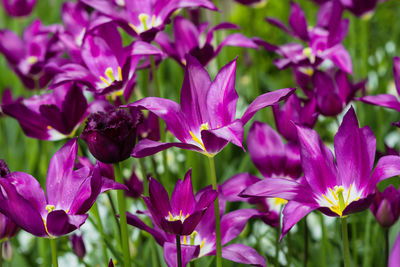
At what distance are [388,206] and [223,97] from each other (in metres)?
0.30

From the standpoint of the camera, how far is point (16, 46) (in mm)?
1489

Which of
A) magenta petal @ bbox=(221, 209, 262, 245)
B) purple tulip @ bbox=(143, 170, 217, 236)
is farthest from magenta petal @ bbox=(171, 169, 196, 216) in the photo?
magenta petal @ bbox=(221, 209, 262, 245)

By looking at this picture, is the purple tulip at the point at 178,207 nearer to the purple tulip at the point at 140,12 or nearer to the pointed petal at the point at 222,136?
the pointed petal at the point at 222,136

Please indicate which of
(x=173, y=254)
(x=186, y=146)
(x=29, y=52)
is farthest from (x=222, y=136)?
(x=29, y=52)

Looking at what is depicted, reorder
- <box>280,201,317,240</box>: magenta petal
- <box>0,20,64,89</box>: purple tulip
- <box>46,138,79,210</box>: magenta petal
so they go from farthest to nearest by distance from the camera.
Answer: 1. <box>0,20,64,89</box>: purple tulip
2. <box>46,138,79,210</box>: magenta petal
3. <box>280,201,317,240</box>: magenta petal

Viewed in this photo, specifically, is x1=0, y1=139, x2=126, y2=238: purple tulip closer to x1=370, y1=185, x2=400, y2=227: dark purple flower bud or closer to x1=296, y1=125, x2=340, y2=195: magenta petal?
x1=296, y1=125, x2=340, y2=195: magenta petal

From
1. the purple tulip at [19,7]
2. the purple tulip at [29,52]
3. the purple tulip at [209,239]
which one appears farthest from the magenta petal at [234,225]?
the purple tulip at [19,7]

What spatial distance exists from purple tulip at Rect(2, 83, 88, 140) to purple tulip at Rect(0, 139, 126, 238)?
204 mm

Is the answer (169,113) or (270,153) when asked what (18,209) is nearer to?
(169,113)

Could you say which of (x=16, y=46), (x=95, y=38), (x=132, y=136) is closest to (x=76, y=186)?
(x=132, y=136)

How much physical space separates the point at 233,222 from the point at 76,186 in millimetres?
212

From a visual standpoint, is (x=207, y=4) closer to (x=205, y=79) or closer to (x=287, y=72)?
(x=205, y=79)

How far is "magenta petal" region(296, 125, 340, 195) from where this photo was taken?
2.42ft

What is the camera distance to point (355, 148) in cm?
75
